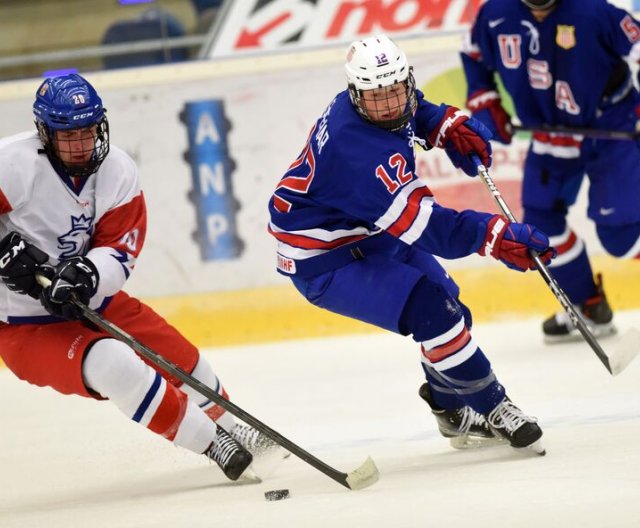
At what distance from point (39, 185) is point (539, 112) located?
7.30 ft

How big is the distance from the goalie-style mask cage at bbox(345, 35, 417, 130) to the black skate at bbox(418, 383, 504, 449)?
79 centimetres

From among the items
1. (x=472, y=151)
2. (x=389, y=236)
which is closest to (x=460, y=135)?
(x=472, y=151)

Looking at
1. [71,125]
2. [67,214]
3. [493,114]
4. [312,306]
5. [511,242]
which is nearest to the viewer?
[511,242]

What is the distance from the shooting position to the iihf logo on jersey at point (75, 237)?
3381 millimetres

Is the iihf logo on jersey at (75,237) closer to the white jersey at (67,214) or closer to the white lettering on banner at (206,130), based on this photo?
the white jersey at (67,214)

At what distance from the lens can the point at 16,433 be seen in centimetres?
427

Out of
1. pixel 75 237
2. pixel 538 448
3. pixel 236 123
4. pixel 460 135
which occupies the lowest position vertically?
pixel 236 123

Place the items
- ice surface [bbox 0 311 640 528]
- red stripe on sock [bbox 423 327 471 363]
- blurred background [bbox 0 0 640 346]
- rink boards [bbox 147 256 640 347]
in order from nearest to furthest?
ice surface [bbox 0 311 640 528], red stripe on sock [bbox 423 327 471 363], rink boards [bbox 147 256 640 347], blurred background [bbox 0 0 640 346]

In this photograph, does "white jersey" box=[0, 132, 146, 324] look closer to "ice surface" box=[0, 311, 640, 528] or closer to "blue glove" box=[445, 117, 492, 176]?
"ice surface" box=[0, 311, 640, 528]

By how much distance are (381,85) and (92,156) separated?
778 mm

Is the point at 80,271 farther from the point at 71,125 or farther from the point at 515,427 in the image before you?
the point at 515,427

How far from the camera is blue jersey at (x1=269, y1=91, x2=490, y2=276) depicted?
3.07 metres

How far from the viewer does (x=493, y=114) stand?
16.0ft

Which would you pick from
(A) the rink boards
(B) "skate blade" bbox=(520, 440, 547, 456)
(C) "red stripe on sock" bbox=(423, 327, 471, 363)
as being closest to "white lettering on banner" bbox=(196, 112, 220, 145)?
(A) the rink boards
